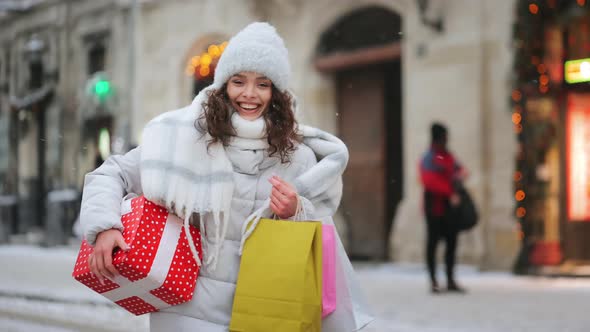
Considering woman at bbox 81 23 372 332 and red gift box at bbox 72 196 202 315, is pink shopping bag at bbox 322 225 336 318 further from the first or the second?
red gift box at bbox 72 196 202 315

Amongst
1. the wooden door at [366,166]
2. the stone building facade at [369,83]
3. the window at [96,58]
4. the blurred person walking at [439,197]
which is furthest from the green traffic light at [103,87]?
the blurred person walking at [439,197]

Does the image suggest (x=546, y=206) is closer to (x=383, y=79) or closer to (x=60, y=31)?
(x=383, y=79)

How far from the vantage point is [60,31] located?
22281 mm

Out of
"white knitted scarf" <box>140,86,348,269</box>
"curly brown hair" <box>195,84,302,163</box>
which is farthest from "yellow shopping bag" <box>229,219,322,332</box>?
"curly brown hair" <box>195,84,302,163</box>

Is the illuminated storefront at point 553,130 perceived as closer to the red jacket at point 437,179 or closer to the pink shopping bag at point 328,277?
the red jacket at point 437,179

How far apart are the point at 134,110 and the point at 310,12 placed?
5.72m

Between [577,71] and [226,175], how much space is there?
33.0ft

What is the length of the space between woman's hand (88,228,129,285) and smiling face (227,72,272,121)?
57 cm

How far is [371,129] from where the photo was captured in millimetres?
14406

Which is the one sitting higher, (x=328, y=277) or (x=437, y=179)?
(x=437, y=179)

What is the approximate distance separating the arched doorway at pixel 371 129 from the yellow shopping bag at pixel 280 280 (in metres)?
11.6

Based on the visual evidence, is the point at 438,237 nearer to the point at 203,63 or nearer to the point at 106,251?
the point at 106,251

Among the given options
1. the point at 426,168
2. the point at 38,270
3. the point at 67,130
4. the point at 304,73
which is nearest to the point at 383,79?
the point at 304,73

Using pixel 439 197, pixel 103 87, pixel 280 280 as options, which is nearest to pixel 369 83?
pixel 439 197
